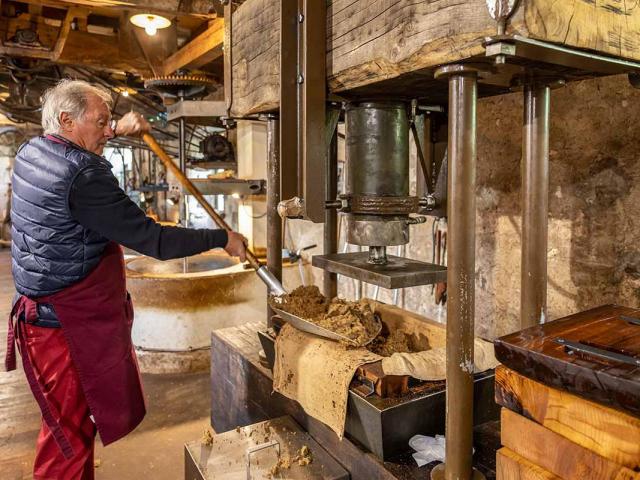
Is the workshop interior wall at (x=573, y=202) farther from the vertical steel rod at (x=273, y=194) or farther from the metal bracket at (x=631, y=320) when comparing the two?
the vertical steel rod at (x=273, y=194)

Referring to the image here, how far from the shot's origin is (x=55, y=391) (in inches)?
72.7

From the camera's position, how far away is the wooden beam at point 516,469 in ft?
2.88

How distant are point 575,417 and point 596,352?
0.38 feet

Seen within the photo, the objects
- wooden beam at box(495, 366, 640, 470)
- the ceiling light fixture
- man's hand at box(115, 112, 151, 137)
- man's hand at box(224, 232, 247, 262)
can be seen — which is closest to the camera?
wooden beam at box(495, 366, 640, 470)

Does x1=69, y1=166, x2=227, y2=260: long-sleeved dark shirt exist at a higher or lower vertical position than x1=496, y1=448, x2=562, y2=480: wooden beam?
higher

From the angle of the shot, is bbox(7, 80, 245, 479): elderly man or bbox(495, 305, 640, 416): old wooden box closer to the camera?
bbox(495, 305, 640, 416): old wooden box

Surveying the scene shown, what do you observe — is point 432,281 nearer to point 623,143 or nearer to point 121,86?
point 623,143

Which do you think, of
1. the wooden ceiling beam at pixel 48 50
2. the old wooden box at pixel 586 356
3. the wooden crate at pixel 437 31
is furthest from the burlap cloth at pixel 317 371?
the wooden ceiling beam at pixel 48 50

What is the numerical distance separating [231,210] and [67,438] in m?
5.40

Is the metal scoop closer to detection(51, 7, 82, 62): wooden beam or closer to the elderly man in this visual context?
the elderly man

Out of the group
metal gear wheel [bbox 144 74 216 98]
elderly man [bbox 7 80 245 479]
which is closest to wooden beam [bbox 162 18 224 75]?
metal gear wheel [bbox 144 74 216 98]

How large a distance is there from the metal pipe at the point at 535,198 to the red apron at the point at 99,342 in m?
1.47

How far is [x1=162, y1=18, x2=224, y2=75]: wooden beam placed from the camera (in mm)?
3814

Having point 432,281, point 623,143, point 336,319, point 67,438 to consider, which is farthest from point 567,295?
point 67,438
